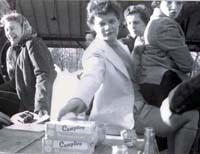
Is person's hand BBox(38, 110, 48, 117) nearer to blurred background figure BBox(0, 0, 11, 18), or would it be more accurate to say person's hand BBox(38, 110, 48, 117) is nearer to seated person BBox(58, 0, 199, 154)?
seated person BBox(58, 0, 199, 154)

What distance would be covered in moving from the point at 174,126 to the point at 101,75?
0.38 m

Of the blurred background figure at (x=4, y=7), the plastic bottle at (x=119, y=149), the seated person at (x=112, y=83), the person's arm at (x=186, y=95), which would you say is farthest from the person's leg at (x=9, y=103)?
the person's arm at (x=186, y=95)

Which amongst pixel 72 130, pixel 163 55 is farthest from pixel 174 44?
pixel 72 130

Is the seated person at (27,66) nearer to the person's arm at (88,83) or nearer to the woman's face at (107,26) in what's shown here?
the person's arm at (88,83)

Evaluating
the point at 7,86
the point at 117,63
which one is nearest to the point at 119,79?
the point at 117,63

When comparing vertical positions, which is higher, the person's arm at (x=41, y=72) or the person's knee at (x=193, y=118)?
the person's arm at (x=41, y=72)

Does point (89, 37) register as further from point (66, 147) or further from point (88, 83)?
point (66, 147)

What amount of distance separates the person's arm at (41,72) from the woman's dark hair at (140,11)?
15.6 inches

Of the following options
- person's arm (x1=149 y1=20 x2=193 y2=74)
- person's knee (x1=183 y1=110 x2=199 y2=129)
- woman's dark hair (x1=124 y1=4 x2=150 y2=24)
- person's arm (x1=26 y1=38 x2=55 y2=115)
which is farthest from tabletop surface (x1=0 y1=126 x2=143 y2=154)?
woman's dark hair (x1=124 y1=4 x2=150 y2=24)

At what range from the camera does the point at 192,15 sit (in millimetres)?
1647

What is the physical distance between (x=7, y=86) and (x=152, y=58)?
0.67 metres

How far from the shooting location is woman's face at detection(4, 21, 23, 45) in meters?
1.79

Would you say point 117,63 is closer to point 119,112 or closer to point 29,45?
point 119,112

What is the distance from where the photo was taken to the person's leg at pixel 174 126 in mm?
1639
